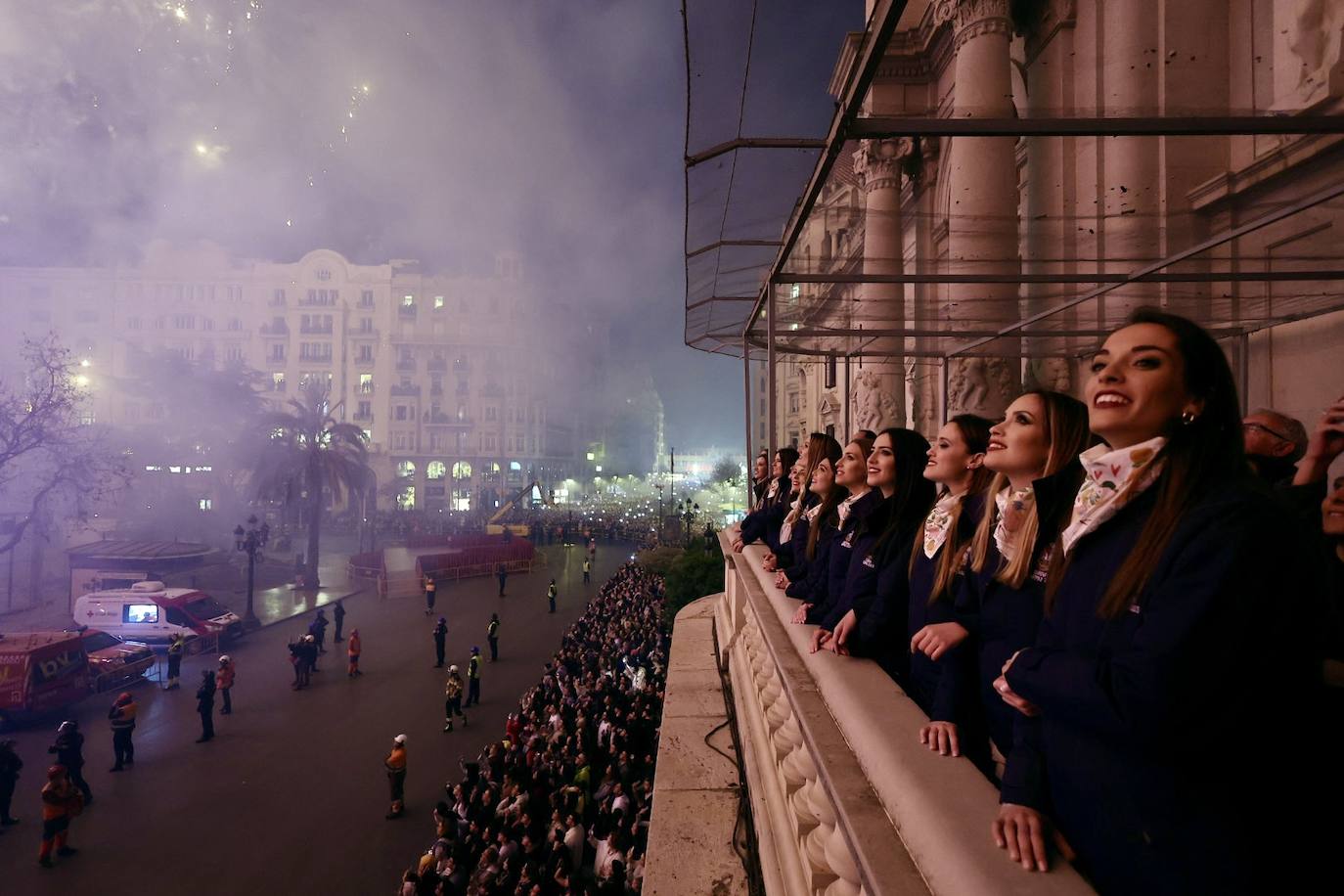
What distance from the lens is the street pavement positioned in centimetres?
870

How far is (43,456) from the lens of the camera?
124ft

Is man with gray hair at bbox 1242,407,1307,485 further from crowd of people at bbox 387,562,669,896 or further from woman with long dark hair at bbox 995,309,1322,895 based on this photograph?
crowd of people at bbox 387,562,669,896

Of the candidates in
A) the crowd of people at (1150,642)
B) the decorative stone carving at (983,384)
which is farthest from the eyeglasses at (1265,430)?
the decorative stone carving at (983,384)

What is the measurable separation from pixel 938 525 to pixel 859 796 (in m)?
1.22

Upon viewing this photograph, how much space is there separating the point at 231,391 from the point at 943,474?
2524 inches

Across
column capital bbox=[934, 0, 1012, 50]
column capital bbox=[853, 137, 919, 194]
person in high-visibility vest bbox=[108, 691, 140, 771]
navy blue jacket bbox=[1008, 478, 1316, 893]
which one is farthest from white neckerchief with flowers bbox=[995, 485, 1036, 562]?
person in high-visibility vest bbox=[108, 691, 140, 771]

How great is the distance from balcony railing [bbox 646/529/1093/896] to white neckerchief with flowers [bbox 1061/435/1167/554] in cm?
73

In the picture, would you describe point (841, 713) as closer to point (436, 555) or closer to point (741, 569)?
point (741, 569)

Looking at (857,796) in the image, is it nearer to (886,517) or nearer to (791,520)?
(886,517)

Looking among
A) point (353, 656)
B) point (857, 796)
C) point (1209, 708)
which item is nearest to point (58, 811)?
point (353, 656)

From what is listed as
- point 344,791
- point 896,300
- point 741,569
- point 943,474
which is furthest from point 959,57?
point 344,791

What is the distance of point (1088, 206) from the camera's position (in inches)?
382

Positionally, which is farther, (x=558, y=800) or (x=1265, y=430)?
(x=558, y=800)

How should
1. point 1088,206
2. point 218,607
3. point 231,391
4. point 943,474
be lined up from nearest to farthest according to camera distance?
point 943,474 < point 1088,206 < point 218,607 < point 231,391
